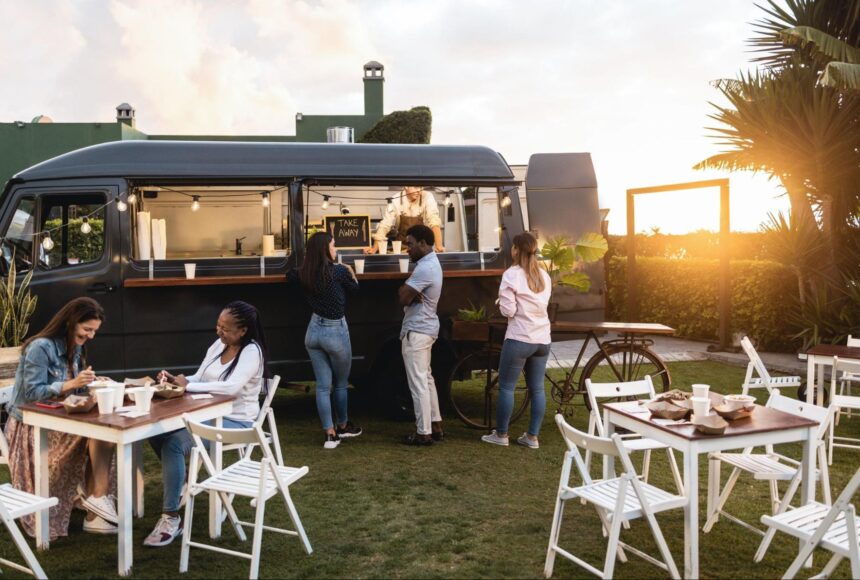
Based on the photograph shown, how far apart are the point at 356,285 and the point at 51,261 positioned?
9.29ft

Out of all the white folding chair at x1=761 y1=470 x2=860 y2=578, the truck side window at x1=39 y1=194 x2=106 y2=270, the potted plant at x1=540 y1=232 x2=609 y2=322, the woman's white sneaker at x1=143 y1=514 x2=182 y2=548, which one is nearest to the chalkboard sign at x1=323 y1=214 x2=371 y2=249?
the potted plant at x1=540 y1=232 x2=609 y2=322

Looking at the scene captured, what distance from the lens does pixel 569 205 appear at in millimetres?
8406

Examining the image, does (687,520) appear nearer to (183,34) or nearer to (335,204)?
(335,204)

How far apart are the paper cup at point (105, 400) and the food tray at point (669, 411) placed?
9.73 ft

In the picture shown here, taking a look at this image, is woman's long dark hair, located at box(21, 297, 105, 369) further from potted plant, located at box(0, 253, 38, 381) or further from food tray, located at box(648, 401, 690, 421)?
food tray, located at box(648, 401, 690, 421)

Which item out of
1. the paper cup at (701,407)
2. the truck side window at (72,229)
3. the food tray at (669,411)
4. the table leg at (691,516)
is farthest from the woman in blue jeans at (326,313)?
the table leg at (691,516)

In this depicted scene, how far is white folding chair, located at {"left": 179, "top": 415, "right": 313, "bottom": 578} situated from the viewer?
376 centimetres

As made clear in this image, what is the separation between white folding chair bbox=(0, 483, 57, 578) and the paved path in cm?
676

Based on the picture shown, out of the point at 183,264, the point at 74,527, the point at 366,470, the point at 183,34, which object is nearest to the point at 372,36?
the point at 183,34

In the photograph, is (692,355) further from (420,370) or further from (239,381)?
(239,381)

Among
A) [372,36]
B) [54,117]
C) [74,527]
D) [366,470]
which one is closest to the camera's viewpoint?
[74,527]

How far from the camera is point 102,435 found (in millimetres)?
3848

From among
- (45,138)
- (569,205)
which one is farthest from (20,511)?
(45,138)

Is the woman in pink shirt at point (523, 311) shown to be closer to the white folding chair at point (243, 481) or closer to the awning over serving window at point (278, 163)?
the awning over serving window at point (278, 163)
